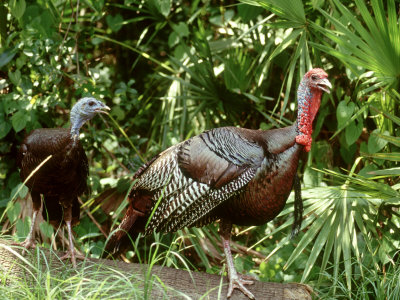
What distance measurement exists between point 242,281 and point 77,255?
0.89 meters

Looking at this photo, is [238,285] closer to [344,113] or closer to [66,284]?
[66,284]

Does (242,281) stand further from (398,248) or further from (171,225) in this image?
(398,248)

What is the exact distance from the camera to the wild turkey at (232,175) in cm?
344

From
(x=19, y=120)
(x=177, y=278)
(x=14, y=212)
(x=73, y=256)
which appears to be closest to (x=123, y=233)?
(x=73, y=256)

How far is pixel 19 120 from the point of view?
4578 millimetres

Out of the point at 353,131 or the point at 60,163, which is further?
the point at 353,131

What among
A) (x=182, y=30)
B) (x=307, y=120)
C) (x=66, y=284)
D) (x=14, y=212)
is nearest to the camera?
(x=66, y=284)

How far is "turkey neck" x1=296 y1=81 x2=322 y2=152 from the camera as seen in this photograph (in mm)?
3521

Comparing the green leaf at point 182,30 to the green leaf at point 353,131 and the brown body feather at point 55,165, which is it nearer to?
the green leaf at point 353,131

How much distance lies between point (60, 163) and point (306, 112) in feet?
4.36

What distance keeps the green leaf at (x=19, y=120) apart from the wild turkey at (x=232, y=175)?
1289 mm

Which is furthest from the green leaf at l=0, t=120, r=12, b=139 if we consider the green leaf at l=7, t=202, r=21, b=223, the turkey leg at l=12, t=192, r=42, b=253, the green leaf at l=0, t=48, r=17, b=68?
the turkey leg at l=12, t=192, r=42, b=253

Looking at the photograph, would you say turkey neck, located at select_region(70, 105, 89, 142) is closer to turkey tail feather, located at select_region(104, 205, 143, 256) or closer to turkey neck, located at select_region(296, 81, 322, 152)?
turkey tail feather, located at select_region(104, 205, 143, 256)

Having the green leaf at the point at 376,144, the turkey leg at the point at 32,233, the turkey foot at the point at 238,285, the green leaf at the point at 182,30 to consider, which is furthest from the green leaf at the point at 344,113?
→ the turkey leg at the point at 32,233
